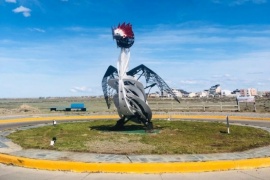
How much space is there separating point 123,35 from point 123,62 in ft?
4.60

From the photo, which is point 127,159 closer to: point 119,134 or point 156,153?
point 156,153

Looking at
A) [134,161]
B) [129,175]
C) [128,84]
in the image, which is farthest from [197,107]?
[129,175]

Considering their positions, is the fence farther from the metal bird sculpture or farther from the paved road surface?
the paved road surface

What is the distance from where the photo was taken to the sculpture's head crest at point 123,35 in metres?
16.4

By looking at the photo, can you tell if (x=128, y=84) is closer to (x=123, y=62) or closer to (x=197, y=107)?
(x=123, y=62)

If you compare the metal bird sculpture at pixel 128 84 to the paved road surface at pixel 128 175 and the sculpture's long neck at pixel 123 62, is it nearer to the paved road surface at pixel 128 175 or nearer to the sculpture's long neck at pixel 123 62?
the sculpture's long neck at pixel 123 62

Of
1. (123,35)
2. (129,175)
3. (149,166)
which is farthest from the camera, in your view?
(123,35)

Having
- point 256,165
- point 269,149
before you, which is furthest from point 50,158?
point 269,149

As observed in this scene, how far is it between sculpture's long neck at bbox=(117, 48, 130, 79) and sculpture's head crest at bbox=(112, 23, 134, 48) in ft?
1.05

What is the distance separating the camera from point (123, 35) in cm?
1648

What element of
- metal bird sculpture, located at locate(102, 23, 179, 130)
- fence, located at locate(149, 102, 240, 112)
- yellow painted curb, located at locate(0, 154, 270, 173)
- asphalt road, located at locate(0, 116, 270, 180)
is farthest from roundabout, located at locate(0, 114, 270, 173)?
fence, located at locate(149, 102, 240, 112)

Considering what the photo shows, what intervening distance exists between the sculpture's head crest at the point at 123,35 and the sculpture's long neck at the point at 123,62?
32 cm

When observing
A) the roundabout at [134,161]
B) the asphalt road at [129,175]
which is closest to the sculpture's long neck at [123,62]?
the roundabout at [134,161]

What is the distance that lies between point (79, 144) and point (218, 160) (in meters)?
5.90
